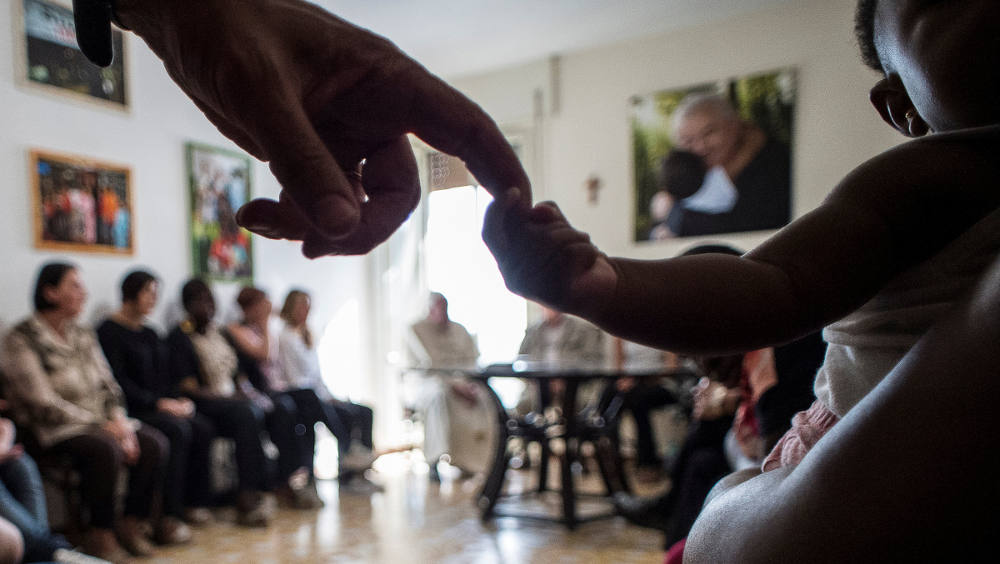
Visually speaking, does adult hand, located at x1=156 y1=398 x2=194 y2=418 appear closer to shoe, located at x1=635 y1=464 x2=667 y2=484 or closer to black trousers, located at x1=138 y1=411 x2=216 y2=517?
black trousers, located at x1=138 y1=411 x2=216 y2=517

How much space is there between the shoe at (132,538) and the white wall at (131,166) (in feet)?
4.39

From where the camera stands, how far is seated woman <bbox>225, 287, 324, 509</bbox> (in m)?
4.44

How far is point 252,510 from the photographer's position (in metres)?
3.95

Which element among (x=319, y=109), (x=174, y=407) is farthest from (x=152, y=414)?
(x=319, y=109)

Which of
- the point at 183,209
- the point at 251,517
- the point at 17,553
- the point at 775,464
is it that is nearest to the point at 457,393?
the point at 251,517

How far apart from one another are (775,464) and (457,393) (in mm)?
4572

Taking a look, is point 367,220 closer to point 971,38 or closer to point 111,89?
point 971,38

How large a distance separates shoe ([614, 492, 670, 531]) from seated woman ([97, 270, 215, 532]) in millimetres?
2327

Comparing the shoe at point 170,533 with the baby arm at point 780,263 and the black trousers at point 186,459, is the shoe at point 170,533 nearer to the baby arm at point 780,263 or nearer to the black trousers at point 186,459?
the black trousers at point 186,459

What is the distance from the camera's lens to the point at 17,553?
2.21 m

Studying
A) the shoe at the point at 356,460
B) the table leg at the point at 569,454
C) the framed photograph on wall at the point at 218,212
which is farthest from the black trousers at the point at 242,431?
the table leg at the point at 569,454

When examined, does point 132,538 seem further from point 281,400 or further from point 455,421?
point 455,421

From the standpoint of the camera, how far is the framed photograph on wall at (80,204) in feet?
13.1

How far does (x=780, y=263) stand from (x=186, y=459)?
13.3 ft
